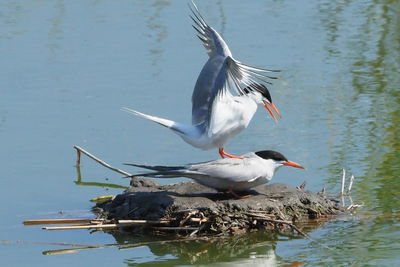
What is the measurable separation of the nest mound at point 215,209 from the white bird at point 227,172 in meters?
0.15

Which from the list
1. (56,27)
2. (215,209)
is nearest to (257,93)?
(215,209)

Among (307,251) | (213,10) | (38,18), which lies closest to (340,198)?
(307,251)

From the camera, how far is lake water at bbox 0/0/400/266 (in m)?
8.98

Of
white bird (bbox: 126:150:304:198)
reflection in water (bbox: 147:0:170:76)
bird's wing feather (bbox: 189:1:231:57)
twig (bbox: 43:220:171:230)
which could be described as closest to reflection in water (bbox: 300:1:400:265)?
white bird (bbox: 126:150:304:198)

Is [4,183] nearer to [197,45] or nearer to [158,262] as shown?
[158,262]

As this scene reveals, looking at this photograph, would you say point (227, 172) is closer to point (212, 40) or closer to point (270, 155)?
point (270, 155)

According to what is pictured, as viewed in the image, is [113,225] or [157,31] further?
[157,31]

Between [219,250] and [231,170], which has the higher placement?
[231,170]

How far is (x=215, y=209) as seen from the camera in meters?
9.12

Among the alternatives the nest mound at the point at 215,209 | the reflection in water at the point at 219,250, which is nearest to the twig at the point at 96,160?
the nest mound at the point at 215,209

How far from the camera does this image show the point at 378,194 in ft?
32.8

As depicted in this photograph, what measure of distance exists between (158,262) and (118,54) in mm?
5896

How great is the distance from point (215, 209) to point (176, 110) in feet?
10.4

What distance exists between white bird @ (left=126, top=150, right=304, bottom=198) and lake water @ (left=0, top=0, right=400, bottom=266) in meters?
0.54
